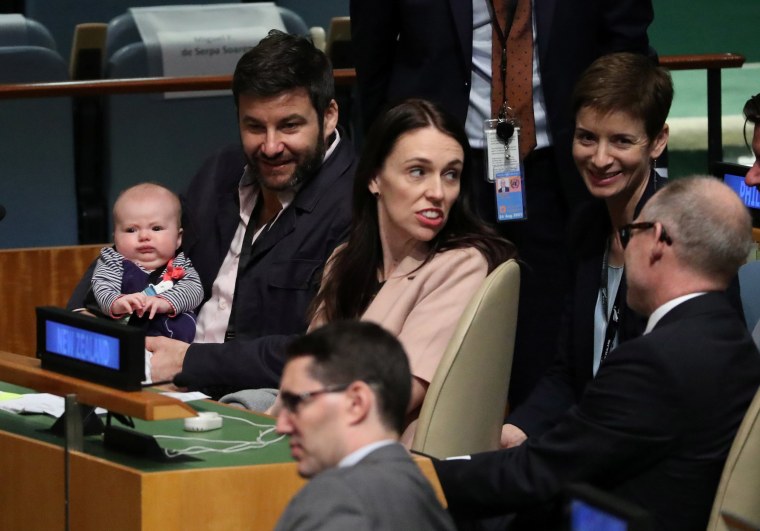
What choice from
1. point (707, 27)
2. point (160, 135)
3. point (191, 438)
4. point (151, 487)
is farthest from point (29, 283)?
point (707, 27)

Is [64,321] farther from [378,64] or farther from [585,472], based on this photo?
[378,64]

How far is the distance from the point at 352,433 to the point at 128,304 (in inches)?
70.3

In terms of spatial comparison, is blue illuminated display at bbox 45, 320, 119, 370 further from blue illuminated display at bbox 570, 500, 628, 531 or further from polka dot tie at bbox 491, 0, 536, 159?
polka dot tie at bbox 491, 0, 536, 159

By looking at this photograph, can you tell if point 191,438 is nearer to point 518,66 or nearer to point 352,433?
point 352,433

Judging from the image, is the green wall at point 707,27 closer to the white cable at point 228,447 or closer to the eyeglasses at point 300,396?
the white cable at point 228,447

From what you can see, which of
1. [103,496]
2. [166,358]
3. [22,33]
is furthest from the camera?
[22,33]

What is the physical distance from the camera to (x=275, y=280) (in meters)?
3.53

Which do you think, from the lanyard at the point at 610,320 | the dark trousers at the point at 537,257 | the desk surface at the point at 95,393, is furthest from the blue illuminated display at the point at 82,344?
the dark trousers at the point at 537,257

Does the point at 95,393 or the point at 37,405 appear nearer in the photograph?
the point at 95,393

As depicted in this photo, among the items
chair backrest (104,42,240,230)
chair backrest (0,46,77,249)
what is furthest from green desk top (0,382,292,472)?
chair backrest (104,42,240,230)

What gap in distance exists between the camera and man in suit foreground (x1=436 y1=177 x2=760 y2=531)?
2.45m

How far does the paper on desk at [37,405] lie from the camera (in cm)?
294

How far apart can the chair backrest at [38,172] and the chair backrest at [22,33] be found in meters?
0.86

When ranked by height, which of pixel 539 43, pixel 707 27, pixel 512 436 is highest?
pixel 707 27
